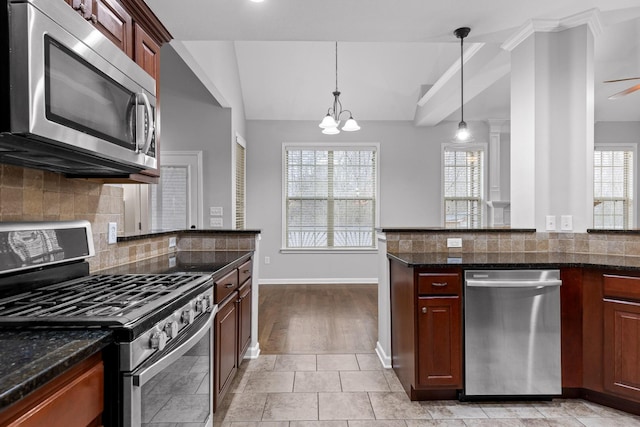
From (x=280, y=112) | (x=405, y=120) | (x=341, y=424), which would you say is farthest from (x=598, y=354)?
(x=280, y=112)

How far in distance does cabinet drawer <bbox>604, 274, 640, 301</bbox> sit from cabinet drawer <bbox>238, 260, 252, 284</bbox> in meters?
2.27

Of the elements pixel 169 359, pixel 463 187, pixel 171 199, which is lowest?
pixel 169 359

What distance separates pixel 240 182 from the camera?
18.2 ft

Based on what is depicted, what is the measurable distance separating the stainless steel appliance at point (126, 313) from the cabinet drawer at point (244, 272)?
2.32 ft

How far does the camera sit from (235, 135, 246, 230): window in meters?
5.26

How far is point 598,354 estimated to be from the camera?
2.23 m

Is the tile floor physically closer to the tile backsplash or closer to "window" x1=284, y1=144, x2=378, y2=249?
the tile backsplash

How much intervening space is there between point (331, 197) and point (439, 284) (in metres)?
4.00

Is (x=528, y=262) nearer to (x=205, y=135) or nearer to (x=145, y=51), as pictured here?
(x=145, y=51)

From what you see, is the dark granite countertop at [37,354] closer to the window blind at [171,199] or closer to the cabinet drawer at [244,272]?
the cabinet drawer at [244,272]

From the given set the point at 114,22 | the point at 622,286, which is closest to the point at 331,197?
the point at 622,286

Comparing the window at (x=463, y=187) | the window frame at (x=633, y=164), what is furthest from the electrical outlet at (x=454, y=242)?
the window frame at (x=633, y=164)

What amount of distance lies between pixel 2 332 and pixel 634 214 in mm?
7983

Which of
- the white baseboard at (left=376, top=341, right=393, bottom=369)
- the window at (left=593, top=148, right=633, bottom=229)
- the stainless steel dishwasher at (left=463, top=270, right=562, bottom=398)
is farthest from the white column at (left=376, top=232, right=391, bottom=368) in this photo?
the window at (left=593, top=148, right=633, bottom=229)
